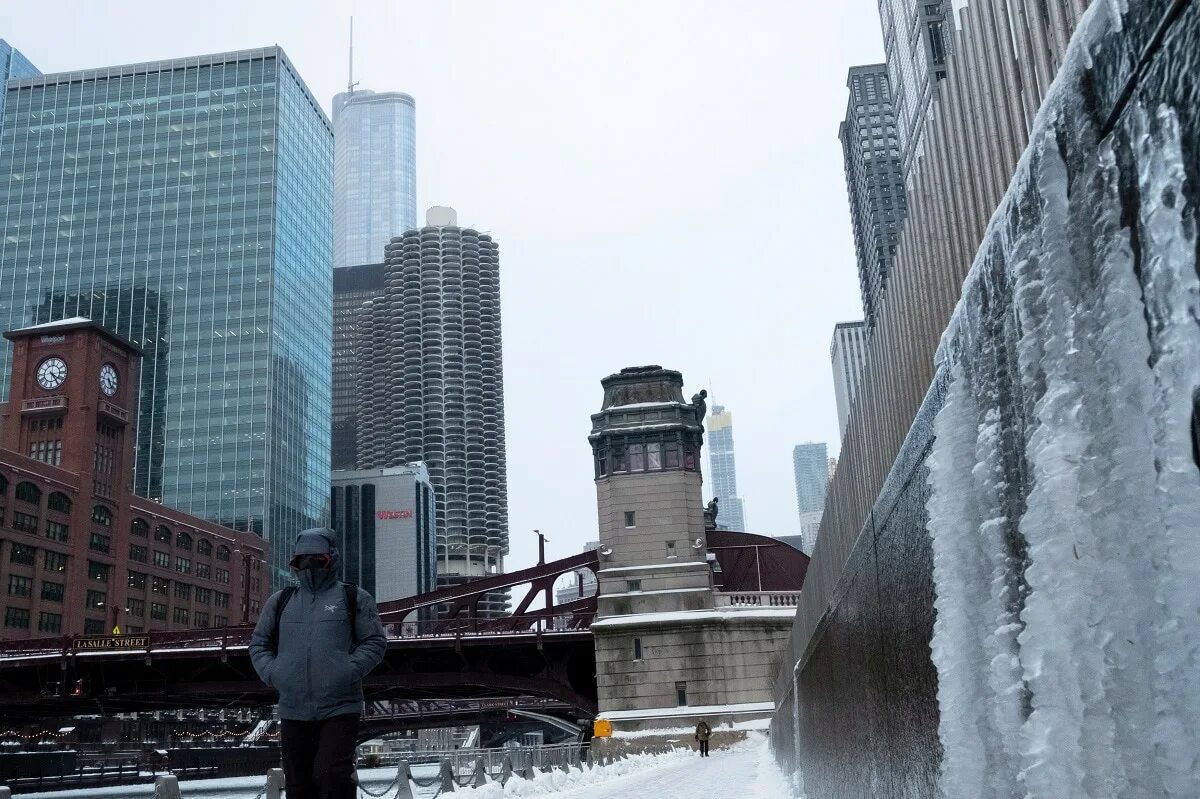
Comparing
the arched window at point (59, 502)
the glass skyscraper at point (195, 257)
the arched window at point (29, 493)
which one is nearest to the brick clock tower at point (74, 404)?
the arched window at point (59, 502)

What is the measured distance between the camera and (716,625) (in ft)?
169

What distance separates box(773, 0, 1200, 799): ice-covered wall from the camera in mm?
1976

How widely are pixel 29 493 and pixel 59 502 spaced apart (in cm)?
541

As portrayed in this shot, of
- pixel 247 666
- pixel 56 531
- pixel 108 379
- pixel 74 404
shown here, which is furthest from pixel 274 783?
pixel 108 379

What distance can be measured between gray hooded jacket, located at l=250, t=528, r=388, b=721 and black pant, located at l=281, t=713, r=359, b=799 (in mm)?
91

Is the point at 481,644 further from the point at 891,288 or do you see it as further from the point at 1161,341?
the point at 1161,341

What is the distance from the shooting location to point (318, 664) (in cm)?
726

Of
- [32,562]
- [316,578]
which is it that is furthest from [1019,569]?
[32,562]

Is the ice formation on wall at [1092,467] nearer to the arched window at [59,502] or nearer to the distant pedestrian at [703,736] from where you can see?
the distant pedestrian at [703,736]

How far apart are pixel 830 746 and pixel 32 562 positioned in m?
101

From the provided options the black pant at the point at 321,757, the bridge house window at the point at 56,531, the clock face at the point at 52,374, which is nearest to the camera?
the black pant at the point at 321,757

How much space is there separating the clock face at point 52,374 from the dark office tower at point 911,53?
90762mm

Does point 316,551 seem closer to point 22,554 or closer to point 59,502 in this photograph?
point 22,554

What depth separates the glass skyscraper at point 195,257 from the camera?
14375 centimetres
